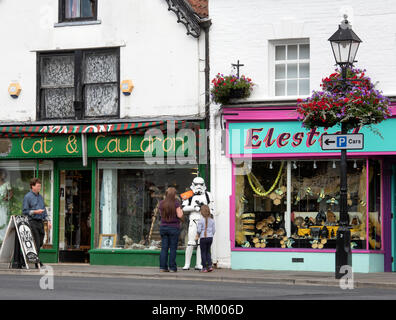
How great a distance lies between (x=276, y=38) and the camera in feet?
73.5

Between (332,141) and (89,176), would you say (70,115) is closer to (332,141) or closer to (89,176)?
(89,176)

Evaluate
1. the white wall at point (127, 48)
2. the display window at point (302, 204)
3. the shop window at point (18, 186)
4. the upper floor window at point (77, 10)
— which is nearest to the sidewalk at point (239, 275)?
the display window at point (302, 204)

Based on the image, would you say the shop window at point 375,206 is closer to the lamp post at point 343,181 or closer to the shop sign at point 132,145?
the lamp post at point 343,181

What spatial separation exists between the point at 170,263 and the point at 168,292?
220 inches

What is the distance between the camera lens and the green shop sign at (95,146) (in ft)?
76.0

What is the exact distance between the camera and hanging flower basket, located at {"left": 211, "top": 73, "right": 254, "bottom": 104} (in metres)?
22.0

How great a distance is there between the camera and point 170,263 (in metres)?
21.0

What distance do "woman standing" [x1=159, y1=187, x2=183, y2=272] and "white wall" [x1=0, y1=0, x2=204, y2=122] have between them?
3.10m

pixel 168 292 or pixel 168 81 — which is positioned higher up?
pixel 168 81

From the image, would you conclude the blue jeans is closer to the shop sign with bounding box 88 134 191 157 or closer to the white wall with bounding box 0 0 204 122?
the shop sign with bounding box 88 134 191 157

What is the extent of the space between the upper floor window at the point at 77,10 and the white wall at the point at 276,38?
338 centimetres

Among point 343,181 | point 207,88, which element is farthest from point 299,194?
point 343,181
